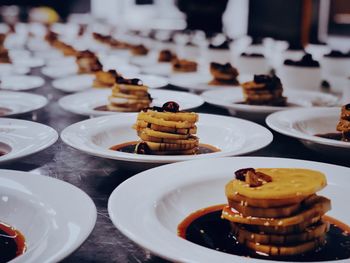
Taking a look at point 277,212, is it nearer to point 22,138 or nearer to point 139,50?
point 22,138

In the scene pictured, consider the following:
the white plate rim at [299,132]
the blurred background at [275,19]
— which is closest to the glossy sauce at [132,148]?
the white plate rim at [299,132]

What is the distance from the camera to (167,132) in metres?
1.77

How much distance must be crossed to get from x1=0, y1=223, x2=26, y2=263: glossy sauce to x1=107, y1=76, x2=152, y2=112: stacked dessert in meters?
1.34

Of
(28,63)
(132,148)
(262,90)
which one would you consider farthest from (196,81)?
(28,63)

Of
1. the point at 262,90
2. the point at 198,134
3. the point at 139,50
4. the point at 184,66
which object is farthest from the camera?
the point at 139,50

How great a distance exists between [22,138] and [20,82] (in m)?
1.69

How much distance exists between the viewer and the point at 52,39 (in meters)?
6.71

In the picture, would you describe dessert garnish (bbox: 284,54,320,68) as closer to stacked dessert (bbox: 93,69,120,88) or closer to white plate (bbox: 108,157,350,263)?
stacked dessert (bbox: 93,69,120,88)

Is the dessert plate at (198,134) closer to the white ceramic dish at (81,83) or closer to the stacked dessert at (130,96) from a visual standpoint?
the stacked dessert at (130,96)

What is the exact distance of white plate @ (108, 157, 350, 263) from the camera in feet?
3.08

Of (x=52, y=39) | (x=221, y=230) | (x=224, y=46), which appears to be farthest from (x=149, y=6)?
(x=221, y=230)

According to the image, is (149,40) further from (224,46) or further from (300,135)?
(300,135)

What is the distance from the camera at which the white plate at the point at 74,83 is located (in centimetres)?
313

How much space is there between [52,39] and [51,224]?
603 cm
